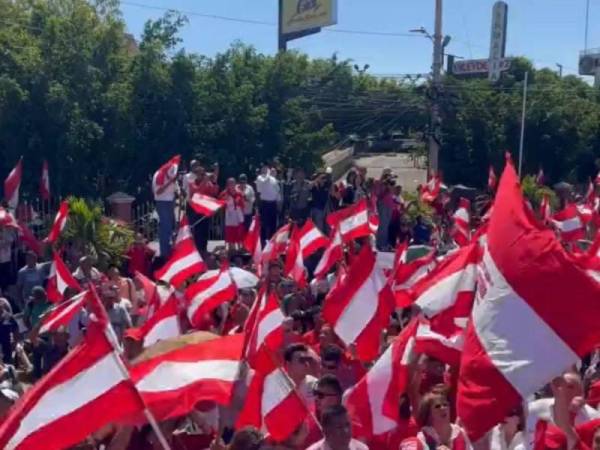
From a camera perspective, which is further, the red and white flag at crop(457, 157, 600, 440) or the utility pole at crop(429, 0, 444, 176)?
the utility pole at crop(429, 0, 444, 176)

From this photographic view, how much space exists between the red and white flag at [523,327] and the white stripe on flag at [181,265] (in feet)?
20.2

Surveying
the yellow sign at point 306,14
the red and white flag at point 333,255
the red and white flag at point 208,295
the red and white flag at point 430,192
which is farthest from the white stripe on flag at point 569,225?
the yellow sign at point 306,14

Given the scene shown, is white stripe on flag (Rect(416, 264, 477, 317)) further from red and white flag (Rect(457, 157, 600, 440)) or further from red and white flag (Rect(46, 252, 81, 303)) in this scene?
red and white flag (Rect(46, 252, 81, 303))

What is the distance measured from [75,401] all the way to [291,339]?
3.40 m

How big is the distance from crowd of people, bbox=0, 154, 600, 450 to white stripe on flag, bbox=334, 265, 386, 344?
9cm

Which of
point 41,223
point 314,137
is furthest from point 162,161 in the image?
point 41,223

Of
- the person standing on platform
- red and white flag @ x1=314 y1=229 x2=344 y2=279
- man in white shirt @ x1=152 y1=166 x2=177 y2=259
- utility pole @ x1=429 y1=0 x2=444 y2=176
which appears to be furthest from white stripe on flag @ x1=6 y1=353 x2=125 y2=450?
utility pole @ x1=429 y1=0 x2=444 y2=176

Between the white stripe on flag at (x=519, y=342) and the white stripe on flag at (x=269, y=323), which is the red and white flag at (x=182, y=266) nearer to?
the white stripe on flag at (x=269, y=323)

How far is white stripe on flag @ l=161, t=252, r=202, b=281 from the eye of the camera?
11547 millimetres

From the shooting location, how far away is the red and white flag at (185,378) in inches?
256

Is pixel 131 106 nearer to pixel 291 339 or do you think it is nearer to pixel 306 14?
pixel 291 339

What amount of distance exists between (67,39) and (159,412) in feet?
64.7

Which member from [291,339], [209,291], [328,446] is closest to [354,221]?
[209,291]

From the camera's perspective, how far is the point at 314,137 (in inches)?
1121
